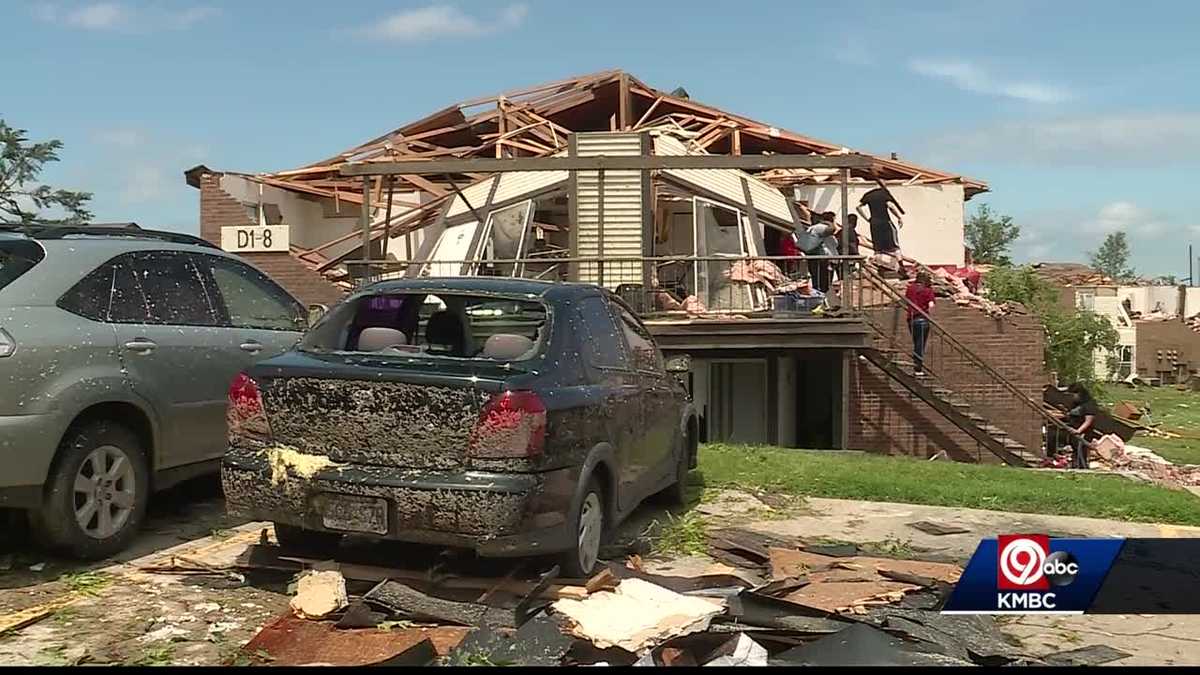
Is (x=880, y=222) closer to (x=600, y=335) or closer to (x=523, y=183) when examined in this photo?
(x=523, y=183)

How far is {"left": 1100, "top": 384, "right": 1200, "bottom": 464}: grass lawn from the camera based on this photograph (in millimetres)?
20797

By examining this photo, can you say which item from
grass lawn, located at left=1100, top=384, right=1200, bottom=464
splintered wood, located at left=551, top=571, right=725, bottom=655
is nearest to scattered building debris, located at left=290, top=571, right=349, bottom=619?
splintered wood, located at left=551, top=571, right=725, bottom=655

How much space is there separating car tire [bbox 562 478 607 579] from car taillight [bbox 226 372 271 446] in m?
1.64

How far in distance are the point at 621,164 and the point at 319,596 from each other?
33.1 ft

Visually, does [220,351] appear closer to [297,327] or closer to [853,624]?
[297,327]

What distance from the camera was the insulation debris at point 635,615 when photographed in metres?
4.51

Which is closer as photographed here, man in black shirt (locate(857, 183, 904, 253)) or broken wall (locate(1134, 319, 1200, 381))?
man in black shirt (locate(857, 183, 904, 253))

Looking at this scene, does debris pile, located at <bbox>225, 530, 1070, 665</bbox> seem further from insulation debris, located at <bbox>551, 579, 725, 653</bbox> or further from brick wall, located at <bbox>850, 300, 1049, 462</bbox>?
brick wall, located at <bbox>850, 300, 1049, 462</bbox>

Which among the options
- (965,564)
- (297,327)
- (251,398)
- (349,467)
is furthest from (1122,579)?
(297,327)

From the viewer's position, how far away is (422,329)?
6.71 m

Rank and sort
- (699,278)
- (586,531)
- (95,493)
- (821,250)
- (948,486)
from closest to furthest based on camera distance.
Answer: (586,531)
(95,493)
(948,486)
(821,250)
(699,278)

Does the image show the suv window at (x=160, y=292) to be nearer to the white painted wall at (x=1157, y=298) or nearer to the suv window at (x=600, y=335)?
the suv window at (x=600, y=335)

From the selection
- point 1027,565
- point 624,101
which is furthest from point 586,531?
point 624,101

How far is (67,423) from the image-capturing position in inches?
215
